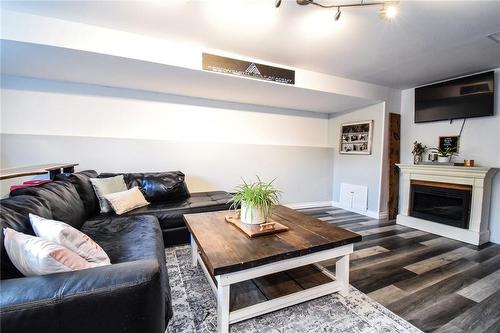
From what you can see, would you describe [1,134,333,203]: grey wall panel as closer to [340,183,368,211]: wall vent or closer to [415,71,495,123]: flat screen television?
[340,183,368,211]: wall vent

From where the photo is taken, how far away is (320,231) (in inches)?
68.7

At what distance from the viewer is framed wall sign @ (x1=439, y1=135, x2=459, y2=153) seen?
332 centimetres

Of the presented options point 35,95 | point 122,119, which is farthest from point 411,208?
point 35,95

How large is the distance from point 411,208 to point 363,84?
7.19 feet

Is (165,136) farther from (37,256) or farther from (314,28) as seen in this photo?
(37,256)

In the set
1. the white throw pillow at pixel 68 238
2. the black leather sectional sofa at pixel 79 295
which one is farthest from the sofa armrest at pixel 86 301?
the white throw pillow at pixel 68 238

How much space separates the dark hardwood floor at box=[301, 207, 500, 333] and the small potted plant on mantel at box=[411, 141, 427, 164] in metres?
1.25

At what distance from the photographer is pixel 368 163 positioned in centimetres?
409

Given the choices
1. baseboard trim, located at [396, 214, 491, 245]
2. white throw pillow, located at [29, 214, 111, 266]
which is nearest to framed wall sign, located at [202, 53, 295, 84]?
white throw pillow, located at [29, 214, 111, 266]

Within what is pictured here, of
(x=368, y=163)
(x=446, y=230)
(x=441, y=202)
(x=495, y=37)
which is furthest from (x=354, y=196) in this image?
(x=495, y=37)

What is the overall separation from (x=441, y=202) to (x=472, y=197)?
0.40m

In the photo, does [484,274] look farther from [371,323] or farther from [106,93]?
[106,93]

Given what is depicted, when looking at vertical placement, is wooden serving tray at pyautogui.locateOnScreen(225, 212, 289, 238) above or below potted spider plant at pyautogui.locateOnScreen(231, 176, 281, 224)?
below

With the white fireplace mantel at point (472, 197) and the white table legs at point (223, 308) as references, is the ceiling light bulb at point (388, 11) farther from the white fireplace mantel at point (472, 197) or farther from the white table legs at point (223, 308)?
the white fireplace mantel at point (472, 197)
